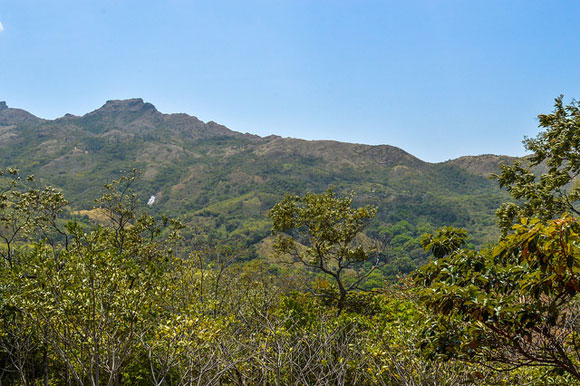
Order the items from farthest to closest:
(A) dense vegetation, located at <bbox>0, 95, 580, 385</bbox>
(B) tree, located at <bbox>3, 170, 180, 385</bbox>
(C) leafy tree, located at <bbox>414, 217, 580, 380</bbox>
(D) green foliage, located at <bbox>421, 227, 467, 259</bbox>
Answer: (D) green foliage, located at <bbox>421, 227, 467, 259</bbox> < (B) tree, located at <bbox>3, 170, 180, 385</bbox> < (A) dense vegetation, located at <bbox>0, 95, 580, 385</bbox> < (C) leafy tree, located at <bbox>414, 217, 580, 380</bbox>

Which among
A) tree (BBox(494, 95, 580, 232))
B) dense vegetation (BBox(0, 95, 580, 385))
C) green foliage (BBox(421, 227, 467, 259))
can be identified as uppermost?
tree (BBox(494, 95, 580, 232))

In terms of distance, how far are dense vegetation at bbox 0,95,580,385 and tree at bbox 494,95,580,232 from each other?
0.06m

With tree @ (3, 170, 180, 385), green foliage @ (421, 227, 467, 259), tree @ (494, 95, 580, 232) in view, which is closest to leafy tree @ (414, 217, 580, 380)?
green foliage @ (421, 227, 467, 259)

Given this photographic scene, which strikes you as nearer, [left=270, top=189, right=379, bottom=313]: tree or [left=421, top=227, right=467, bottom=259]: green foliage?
[left=421, top=227, right=467, bottom=259]: green foliage

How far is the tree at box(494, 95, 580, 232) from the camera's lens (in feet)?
39.8

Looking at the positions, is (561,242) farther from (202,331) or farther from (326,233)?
(326,233)

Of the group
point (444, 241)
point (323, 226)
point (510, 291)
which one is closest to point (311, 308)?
point (323, 226)

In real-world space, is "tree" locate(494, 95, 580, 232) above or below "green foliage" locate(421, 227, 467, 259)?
above

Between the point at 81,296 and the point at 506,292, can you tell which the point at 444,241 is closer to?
the point at 506,292

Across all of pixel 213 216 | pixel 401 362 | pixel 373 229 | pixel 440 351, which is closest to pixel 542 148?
pixel 401 362

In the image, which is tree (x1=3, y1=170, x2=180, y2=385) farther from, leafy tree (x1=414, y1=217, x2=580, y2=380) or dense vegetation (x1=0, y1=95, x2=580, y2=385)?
leafy tree (x1=414, y1=217, x2=580, y2=380)

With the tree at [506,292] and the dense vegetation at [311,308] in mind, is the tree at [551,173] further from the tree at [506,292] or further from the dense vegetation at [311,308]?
the tree at [506,292]

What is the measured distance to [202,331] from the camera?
7938mm

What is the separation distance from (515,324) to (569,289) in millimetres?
799
